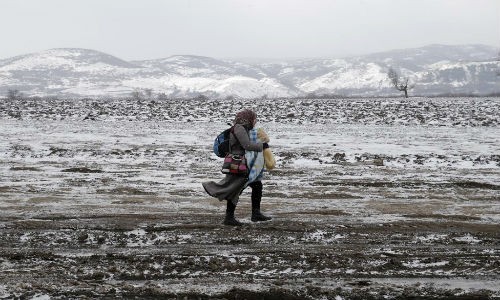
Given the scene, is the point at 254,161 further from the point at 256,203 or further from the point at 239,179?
the point at 256,203

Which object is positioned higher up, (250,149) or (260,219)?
(250,149)

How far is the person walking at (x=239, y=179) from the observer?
6.62 m

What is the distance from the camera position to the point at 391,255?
5590mm

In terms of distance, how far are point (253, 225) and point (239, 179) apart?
24.9 inches

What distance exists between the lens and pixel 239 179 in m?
6.85

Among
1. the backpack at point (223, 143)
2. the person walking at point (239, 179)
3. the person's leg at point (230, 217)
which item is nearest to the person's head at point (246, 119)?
the person walking at point (239, 179)

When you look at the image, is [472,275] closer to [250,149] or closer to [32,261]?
[250,149]

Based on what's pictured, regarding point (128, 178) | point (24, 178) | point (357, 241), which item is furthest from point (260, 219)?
point (24, 178)

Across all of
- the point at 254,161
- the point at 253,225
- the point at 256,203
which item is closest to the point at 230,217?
the point at 253,225

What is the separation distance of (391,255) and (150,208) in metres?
3.96

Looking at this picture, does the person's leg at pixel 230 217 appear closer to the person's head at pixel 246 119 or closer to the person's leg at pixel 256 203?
the person's leg at pixel 256 203

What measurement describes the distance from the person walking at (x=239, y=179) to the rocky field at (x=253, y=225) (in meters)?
0.28

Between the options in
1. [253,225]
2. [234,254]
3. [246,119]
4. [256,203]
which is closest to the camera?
[234,254]

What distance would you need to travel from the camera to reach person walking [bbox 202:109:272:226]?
6621 mm
